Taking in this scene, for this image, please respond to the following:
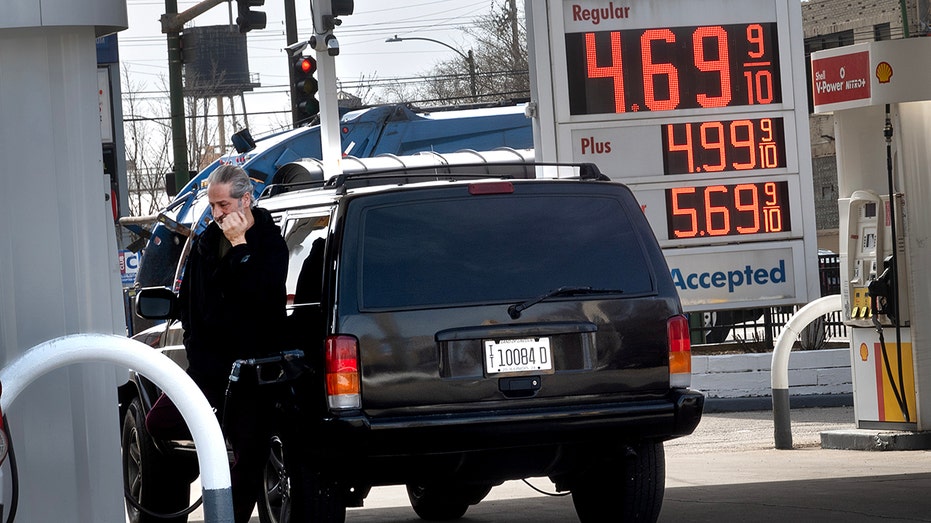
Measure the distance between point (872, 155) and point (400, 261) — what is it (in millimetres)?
6808

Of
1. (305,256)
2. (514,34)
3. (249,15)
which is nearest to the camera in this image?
(305,256)

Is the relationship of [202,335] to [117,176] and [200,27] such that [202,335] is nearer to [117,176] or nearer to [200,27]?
[117,176]

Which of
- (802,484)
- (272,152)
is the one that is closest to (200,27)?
(272,152)

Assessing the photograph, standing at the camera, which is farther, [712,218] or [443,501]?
[712,218]

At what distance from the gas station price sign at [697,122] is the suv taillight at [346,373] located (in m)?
8.10

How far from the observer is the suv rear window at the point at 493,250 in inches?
269

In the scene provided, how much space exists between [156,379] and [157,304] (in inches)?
91.9

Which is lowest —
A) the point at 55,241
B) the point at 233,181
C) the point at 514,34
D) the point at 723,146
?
the point at 55,241

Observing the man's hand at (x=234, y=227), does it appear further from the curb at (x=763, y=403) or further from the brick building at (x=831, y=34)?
the brick building at (x=831, y=34)

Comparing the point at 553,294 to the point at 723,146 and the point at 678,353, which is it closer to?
the point at 678,353

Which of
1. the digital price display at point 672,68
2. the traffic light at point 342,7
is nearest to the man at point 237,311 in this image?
the digital price display at point 672,68

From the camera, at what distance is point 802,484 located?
32.6 feet

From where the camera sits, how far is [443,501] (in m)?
9.16

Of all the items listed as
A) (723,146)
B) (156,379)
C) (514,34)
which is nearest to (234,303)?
(156,379)
